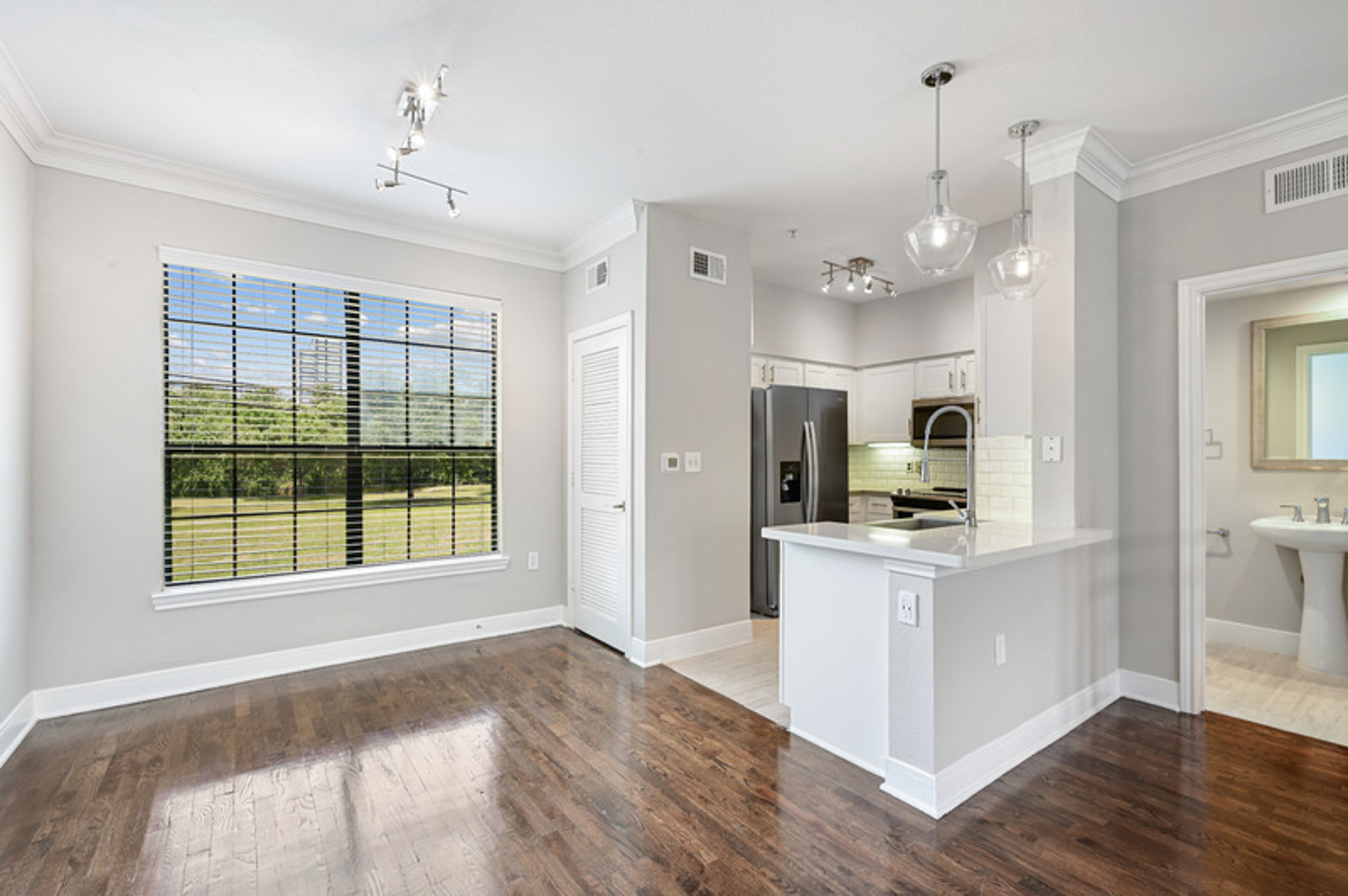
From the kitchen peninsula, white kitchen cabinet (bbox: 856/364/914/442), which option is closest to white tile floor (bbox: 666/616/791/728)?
the kitchen peninsula

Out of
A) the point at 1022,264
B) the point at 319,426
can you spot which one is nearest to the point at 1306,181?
the point at 1022,264

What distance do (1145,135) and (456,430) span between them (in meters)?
4.24

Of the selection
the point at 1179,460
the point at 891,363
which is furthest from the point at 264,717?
the point at 891,363

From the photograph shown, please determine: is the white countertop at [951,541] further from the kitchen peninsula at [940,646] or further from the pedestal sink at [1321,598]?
the pedestal sink at [1321,598]

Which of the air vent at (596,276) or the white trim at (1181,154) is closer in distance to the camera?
the white trim at (1181,154)

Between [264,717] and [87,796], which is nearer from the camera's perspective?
[87,796]

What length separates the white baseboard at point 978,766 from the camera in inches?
88.0

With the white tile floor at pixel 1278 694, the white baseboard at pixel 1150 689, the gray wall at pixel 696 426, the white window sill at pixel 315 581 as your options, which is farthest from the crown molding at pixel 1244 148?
the white window sill at pixel 315 581

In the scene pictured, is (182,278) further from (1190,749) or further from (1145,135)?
(1190,749)

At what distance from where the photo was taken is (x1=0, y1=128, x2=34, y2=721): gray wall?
2.66 metres

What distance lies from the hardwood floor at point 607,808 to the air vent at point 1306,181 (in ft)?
7.92

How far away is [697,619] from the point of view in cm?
406

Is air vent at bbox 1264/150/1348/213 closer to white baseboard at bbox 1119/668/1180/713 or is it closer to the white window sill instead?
white baseboard at bbox 1119/668/1180/713

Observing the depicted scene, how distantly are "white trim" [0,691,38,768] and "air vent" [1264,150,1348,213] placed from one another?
19.9ft
